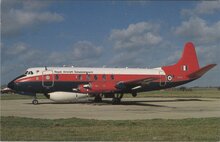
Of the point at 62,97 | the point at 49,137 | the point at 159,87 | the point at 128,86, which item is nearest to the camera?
the point at 49,137

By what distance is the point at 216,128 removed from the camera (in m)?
15.1

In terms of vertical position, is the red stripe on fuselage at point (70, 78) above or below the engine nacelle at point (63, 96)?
above

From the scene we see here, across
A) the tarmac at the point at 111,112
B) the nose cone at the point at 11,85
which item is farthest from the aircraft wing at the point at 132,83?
the nose cone at the point at 11,85

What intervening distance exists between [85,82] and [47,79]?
12.7 ft

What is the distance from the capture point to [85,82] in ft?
Answer: 121

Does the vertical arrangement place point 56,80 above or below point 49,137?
above

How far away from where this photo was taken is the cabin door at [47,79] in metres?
35.2

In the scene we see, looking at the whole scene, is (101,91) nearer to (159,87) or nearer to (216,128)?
(159,87)

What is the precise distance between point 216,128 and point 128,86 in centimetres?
2236

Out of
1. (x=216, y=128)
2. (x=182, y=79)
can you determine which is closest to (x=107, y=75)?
(x=182, y=79)

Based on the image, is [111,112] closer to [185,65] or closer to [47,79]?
[47,79]

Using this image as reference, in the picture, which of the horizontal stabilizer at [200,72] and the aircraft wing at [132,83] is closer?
the aircraft wing at [132,83]

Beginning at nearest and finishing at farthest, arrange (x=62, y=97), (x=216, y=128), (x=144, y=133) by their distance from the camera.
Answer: (x=144, y=133) < (x=216, y=128) < (x=62, y=97)

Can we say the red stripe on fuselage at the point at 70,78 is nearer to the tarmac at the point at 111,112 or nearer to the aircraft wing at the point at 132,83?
the aircraft wing at the point at 132,83
